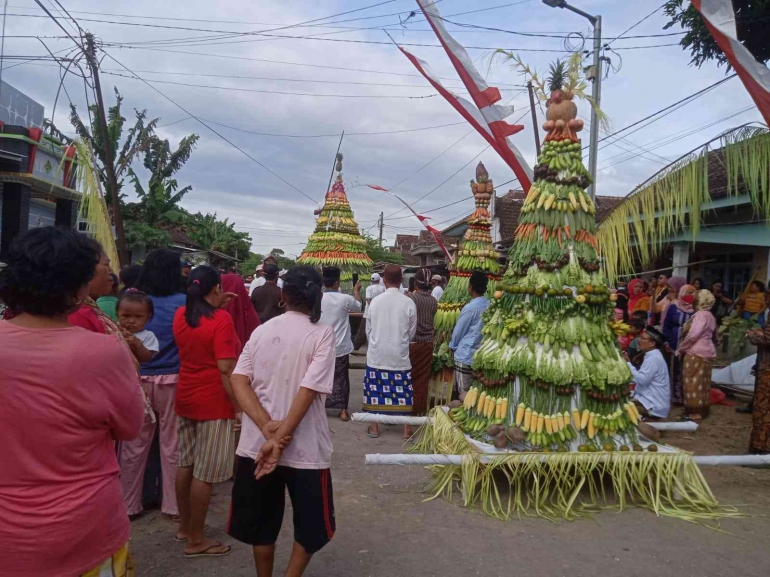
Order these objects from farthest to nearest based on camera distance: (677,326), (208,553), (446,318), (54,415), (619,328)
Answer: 1. (677,326)
2. (446,318)
3. (619,328)
4. (208,553)
5. (54,415)

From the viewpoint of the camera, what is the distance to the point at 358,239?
45.5 ft

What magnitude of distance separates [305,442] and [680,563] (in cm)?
258

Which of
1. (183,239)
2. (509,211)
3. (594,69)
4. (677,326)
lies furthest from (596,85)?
(183,239)

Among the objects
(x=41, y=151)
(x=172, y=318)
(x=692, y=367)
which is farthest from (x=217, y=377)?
(x=41, y=151)

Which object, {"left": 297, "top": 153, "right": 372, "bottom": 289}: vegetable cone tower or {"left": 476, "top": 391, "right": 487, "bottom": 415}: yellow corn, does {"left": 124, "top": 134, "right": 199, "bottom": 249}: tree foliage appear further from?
{"left": 476, "top": 391, "right": 487, "bottom": 415}: yellow corn

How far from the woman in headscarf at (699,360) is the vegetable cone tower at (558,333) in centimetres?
329

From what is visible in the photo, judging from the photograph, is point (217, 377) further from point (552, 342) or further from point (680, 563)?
point (680, 563)

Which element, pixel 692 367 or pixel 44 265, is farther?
pixel 692 367

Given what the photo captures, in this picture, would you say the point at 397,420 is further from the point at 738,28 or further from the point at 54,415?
the point at 738,28

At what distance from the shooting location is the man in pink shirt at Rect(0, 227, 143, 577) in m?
1.82

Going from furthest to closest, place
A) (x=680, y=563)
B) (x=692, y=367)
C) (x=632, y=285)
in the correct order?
(x=632, y=285)
(x=692, y=367)
(x=680, y=563)

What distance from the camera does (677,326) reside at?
28.8 feet

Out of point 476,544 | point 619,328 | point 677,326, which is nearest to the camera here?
point 476,544

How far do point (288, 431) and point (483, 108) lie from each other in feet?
15.2
